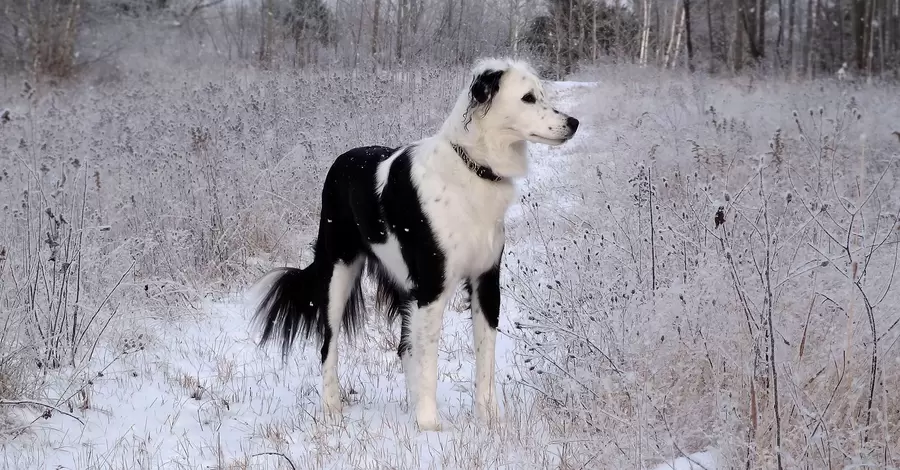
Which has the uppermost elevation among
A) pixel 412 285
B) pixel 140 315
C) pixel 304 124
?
pixel 304 124

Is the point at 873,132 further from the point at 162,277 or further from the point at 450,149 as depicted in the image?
the point at 162,277

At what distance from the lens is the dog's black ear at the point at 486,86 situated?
2949 millimetres

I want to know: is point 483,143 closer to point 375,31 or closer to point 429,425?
point 429,425

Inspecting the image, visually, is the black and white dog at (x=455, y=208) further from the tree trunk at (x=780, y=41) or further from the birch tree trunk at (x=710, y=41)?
the birch tree trunk at (x=710, y=41)

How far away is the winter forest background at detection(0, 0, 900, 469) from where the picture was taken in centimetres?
243

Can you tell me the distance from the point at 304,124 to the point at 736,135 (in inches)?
162

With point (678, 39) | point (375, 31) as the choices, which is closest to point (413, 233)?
point (375, 31)

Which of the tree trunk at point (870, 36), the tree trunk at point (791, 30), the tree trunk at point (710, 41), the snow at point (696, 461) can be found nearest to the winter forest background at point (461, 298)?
the snow at point (696, 461)

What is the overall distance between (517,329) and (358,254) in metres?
1.26

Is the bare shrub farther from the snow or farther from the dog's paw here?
the snow

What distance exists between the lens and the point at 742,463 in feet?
7.14

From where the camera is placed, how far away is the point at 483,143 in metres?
2.99

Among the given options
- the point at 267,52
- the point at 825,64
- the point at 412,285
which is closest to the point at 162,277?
the point at 412,285

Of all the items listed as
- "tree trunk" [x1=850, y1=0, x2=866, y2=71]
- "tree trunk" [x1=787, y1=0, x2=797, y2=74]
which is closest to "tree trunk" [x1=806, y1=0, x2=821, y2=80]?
"tree trunk" [x1=787, y1=0, x2=797, y2=74]
